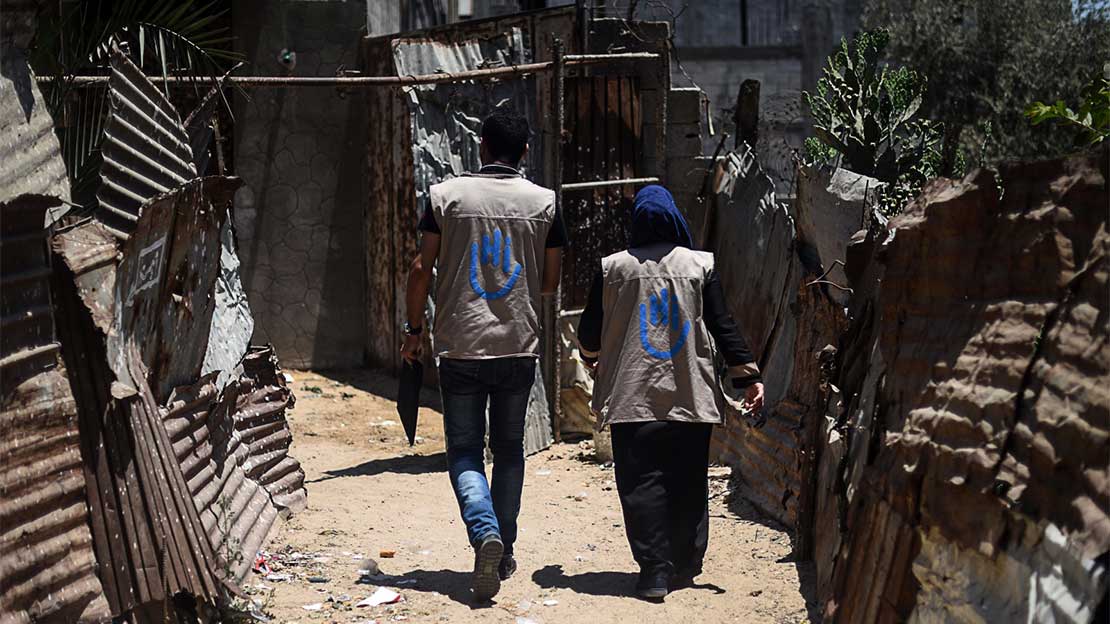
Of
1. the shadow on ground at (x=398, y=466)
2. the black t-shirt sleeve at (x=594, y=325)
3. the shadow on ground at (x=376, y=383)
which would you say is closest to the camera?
the black t-shirt sleeve at (x=594, y=325)

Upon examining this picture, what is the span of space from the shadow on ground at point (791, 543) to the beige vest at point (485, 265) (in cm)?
145

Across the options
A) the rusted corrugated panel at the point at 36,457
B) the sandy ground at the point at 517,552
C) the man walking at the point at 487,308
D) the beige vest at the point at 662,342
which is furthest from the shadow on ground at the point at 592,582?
the rusted corrugated panel at the point at 36,457

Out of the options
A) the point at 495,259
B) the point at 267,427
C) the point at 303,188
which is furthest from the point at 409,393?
the point at 303,188

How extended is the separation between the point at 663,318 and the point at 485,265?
741mm

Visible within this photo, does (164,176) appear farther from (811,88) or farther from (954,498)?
(811,88)

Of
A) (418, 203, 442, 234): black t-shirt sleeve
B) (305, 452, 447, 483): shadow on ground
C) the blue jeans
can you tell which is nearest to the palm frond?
(418, 203, 442, 234): black t-shirt sleeve

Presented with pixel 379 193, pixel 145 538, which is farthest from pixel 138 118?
pixel 379 193

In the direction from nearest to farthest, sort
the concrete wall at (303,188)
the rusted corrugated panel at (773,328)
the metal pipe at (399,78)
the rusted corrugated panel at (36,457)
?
the rusted corrugated panel at (36,457), the rusted corrugated panel at (773,328), the metal pipe at (399,78), the concrete wall at (303,188)

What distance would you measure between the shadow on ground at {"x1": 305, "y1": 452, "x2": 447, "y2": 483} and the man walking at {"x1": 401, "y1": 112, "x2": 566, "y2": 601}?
2.48 meters

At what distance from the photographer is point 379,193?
9.78 metres

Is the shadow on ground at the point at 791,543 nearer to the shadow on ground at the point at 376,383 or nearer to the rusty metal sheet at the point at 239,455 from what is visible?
the rusty metal sheet at the point at 239,455

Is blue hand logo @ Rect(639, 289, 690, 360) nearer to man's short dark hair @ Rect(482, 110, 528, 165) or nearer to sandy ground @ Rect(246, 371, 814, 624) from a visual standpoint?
man's short dark hair @ Rect(482, 110, 528, 165)

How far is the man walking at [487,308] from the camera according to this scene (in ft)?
15.8

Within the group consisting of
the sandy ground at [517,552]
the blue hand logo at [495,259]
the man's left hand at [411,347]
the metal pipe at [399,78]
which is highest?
the metal pipe at [399,78]
